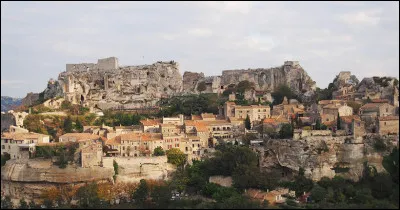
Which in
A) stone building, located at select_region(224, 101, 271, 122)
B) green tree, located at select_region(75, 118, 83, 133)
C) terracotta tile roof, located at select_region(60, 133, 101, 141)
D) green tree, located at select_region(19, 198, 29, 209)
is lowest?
green tree, located at select_region(19, 198, 29, 209)

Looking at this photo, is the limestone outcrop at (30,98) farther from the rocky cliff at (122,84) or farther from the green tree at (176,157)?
the green tree at (176,157)

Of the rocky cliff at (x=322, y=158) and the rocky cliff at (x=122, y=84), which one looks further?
the rocky cliff at (x=122, y=84)

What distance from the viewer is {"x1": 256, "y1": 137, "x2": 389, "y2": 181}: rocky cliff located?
127 ft

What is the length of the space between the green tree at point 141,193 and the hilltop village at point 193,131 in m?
1.18

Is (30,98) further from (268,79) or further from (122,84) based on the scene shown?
(268,79)

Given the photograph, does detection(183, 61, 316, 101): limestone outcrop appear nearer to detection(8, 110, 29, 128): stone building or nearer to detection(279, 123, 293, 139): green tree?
detection(279, 123, 293, 139): green tree

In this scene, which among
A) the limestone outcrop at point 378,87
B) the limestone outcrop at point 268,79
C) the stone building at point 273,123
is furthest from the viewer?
the limestone outcrop at point 268,79

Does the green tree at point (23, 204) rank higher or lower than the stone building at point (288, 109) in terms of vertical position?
lower

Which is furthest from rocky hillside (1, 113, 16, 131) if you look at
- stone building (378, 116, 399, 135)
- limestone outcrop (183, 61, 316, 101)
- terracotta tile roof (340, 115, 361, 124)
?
stone building (378, 116, 399, 135)

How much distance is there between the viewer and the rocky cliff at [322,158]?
127 ft

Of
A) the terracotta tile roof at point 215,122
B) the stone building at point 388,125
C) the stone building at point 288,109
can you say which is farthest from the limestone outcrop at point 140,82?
the stone building at point 388,125

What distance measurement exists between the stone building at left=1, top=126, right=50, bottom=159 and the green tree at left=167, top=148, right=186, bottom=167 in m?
7.81

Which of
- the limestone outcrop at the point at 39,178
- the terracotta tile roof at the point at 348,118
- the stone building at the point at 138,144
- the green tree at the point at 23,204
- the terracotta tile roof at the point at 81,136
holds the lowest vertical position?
the green tree at the point at 23,204

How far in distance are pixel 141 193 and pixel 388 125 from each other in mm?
15502
